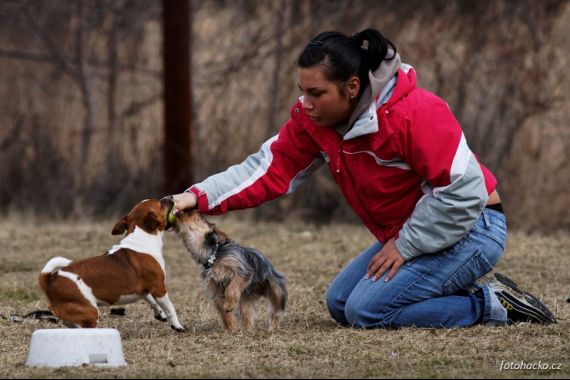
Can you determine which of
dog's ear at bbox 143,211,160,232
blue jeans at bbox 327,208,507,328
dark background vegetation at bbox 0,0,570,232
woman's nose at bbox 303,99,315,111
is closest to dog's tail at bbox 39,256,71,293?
dog's ear at bbox 143,211,160,232

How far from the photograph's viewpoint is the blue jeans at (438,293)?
6.19 metres

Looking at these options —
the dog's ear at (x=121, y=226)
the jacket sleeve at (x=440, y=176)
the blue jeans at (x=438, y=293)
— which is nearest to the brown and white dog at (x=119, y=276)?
the dog's ear at (x=121, y=226)

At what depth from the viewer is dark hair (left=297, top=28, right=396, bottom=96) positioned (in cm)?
587

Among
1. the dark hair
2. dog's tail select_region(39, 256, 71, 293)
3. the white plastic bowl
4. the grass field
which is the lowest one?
the grass field

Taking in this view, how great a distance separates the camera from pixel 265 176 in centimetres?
636

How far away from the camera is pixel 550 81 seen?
13461 millimetres

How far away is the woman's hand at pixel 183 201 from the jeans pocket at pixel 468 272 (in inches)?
59.5

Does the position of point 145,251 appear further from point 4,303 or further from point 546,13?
point 546,13

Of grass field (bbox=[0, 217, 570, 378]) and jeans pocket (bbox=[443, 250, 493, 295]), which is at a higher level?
jeans pocket (bbox=[443, 250, 493, 295])

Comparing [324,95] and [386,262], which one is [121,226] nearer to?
[324,95]

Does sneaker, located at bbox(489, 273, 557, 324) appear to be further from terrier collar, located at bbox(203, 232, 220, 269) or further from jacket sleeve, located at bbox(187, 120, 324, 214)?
terrier collar, located at bbox(203, 232, 220, 269)

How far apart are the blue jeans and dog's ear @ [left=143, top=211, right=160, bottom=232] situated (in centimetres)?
120

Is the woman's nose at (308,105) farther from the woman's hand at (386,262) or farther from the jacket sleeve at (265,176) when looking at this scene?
the woman's hand at (386,262)

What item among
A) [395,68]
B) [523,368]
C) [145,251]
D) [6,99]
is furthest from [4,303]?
[6,99]
